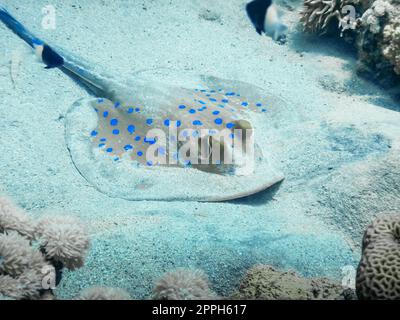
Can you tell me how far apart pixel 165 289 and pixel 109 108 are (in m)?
A: 3.08

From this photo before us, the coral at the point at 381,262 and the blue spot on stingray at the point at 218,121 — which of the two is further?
the blue spot on stingray at the point at 218,121

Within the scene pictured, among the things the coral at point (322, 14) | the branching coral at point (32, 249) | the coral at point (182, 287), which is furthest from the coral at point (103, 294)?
the coral at point (322, 14)

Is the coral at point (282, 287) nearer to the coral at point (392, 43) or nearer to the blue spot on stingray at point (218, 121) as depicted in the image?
the blue spot on stingray at point (218, 121)

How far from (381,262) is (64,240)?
2.41 meters

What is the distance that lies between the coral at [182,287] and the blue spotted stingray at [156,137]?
1.16 meters

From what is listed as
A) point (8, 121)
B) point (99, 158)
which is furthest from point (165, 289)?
point (8, 121)

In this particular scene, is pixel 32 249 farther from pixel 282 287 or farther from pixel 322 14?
pixel 322 14

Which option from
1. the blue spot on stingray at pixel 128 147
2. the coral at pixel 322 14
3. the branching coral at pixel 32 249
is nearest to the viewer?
the branching coral at pixel 32 249

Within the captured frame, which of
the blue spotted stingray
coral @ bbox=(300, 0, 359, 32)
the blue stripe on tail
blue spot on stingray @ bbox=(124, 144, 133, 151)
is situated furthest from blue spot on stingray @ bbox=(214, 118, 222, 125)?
coral @ bbox=(300, 0, 359, 32)

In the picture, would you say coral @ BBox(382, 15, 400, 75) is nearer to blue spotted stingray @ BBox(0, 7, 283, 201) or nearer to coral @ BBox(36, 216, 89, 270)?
blue spotted stingray @ BBox(0, 7, 283, 201)

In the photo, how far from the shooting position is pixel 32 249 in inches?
103

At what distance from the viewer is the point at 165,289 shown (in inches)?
A: 92.7

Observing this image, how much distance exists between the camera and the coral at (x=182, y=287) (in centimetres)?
231

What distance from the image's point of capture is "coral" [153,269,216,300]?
2309 millimetres
